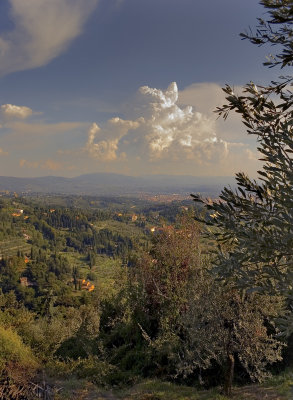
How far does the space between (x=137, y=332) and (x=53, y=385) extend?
5342 millimetres

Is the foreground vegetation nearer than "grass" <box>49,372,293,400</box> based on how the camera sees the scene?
Yes

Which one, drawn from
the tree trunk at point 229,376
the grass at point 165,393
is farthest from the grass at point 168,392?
the tree trunk at point 229,376

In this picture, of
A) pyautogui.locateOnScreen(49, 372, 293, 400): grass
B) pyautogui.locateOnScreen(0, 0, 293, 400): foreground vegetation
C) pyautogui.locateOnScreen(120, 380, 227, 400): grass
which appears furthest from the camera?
pyautogui.locateOnScreen(120, 380, 227, 400): grass

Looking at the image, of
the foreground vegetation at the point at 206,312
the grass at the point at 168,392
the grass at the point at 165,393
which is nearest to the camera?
the foreground vegetation at the point at 206,312

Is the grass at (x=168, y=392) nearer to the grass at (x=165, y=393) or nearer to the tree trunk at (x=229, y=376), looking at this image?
the grass at (x=165, y=393)

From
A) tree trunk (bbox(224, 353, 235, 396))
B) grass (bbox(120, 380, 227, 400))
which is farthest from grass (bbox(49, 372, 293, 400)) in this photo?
tree trunk (bbox(224, 353, 235, 396))

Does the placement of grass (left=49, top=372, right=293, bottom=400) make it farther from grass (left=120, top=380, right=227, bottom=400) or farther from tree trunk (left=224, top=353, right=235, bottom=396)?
tree trunk (left=224, top=353, right=235, bottom=396)

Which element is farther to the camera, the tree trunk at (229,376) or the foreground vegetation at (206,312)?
the tree trunk at (229,376)

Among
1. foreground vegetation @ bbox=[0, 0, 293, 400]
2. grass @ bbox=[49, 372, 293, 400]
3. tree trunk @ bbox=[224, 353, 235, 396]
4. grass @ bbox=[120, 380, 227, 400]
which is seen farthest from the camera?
grass @ bbox=[120, 380, 227, 400]

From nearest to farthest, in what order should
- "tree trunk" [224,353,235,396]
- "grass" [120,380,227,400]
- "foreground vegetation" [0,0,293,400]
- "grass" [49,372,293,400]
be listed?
"foreground vegetation" [0,0,293,400]
"tree trunk" [224,353,235,396]
"grass" [49,372,293,400]
"grass" [120,380,227,400]

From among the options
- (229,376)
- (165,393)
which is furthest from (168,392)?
(229,376)

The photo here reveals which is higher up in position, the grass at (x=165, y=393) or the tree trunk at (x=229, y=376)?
the tree trunk at (x=229, y=376)

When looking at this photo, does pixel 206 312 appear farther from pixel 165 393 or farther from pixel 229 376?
pixel 165 393

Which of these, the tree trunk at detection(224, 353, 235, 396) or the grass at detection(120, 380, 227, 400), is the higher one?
the tree trunk at detection(224, 353, 235, 396)
